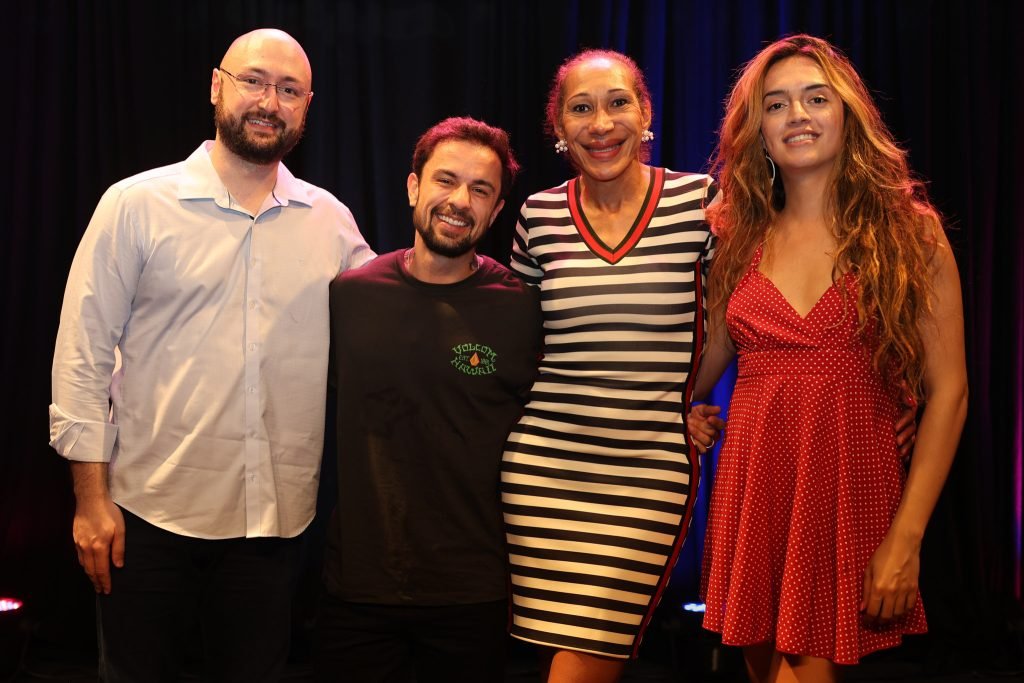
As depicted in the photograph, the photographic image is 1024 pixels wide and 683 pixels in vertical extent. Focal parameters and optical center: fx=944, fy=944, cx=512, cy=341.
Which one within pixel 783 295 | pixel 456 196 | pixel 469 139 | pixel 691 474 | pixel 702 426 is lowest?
pixel 691 474

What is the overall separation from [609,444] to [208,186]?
3.75 ft

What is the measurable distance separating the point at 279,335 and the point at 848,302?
4.25ft

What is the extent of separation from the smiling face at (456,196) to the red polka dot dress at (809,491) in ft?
2.33

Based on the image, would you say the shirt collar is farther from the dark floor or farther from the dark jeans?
the dark floor

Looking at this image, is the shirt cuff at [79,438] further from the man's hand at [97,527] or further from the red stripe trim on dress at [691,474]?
the red stripe trim on dress at [691,474]

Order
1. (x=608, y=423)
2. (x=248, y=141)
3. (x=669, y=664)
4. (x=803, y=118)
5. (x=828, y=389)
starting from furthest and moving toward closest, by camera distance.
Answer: (x=669, y=664) → (x=248, y=141) → (x=608, y=423) → (x=803, y=118) → (x=828, y=389)

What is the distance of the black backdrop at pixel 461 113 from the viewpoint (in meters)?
4.03

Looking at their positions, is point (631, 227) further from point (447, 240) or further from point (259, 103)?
point (259, 103)

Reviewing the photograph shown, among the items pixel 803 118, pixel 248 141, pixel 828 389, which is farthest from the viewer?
pixel 248 141

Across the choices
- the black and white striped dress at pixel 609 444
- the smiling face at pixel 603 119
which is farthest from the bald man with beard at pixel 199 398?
the smiling face at pixel 603 119

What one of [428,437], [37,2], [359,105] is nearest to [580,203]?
[428,437]

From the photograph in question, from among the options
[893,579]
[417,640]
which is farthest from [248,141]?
[893,579]

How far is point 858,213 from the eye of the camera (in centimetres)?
207

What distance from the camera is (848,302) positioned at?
198 centimetres
